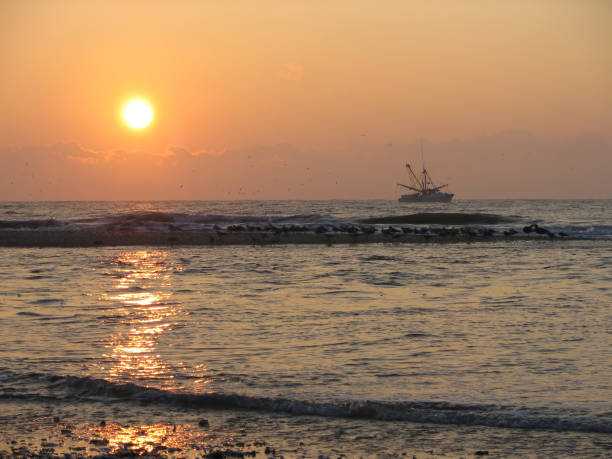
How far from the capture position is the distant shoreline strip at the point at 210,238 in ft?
146

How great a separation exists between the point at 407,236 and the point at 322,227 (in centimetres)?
771

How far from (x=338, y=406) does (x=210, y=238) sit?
38.8 meters

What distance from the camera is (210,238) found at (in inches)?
1849

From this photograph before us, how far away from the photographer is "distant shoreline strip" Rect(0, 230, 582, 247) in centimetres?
4453

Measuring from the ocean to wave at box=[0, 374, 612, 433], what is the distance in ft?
0.07

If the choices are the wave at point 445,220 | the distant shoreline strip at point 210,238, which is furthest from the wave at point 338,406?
the wave at point 445,220

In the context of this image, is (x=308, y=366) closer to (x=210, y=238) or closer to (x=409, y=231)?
(x=210, y=238)

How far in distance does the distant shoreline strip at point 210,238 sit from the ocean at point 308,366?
22257 mm

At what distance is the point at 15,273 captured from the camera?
24.0 meters

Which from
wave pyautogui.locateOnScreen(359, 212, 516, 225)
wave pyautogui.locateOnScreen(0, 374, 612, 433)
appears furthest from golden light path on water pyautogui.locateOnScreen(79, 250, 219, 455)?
wave pyautogui.locateOnScreen(359, 212, 516, 225)

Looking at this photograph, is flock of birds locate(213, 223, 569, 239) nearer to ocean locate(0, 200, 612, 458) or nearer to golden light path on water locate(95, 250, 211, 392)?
golden light path on water locate(95, 250, 211, 392)

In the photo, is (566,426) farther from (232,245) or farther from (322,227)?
(322,227)

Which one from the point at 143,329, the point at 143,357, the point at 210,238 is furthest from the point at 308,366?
the point at 210,238

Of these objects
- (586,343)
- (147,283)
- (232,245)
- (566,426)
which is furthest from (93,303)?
(232,245)
